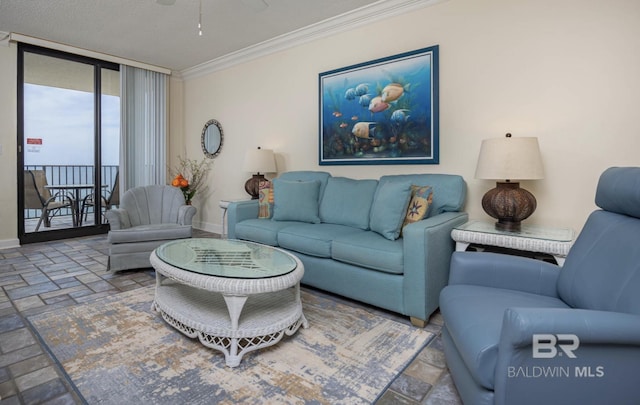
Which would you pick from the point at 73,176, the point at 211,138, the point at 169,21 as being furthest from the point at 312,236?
the point at 73,176

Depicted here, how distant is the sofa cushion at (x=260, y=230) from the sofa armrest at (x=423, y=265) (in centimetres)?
125

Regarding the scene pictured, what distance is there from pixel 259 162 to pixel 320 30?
1613 millimetres

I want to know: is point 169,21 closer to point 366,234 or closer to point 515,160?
point 366,234

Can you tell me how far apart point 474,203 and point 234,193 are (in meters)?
3.34

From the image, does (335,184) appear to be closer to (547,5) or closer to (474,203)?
(474,203)

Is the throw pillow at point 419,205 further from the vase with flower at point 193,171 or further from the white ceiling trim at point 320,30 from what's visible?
the vase with flower at point 193,171

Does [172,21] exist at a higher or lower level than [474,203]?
higher

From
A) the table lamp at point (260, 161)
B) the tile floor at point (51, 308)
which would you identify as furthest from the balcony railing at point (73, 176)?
the table lamp at point (260, 161)

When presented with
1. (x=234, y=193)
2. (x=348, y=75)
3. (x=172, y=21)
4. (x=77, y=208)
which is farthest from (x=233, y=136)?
(x=77, y=208)

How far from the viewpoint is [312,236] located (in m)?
2.71

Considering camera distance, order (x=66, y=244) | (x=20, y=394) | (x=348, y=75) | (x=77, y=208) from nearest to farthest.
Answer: (x=20, y=394) < (x=348, y=75) < (x=66, y=244) < (x=77, y=208)

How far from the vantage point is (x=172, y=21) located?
361cm

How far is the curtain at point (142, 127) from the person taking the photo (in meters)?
5.00

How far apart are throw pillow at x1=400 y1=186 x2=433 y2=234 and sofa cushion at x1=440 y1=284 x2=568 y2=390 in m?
0.92
